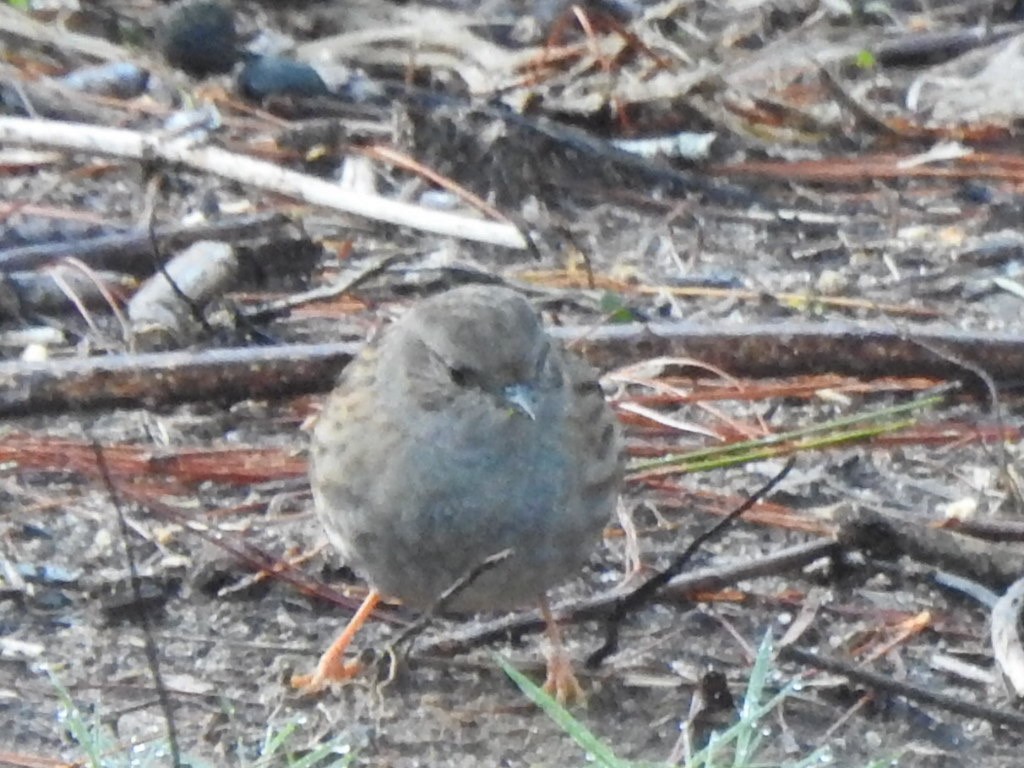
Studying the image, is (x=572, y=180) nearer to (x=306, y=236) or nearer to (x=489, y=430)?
(x=306, y=236)

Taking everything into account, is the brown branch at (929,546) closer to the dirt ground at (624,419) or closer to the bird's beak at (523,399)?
the dirt ground at (624,419)

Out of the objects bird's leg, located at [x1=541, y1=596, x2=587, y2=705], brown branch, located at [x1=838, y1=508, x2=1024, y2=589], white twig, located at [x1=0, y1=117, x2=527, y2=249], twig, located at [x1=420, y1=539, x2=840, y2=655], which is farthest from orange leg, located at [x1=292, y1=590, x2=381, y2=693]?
white twig, located at [x1=0, y1=117, x2=527, y2=249]

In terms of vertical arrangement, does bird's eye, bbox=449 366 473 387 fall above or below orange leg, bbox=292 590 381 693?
above

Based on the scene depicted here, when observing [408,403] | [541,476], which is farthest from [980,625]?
[408,403]

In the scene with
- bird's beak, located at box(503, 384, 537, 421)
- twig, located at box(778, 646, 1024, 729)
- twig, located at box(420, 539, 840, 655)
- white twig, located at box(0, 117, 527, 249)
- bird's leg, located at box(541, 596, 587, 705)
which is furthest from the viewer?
white twig, located at box(0, 117, 527, 249)

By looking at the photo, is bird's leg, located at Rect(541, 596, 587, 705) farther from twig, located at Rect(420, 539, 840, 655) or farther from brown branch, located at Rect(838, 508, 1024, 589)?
brown branch, located at Rect(838, 508, 1024, 589)

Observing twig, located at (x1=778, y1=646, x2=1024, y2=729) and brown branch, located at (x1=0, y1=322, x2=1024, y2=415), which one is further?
brown branch, located at (x1=0, y1=322, x2=1024, y2=415)
